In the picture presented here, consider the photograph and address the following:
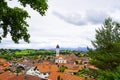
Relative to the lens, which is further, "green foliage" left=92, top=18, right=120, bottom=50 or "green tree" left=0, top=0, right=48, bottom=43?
"green foliage" left=92, top=18, right=120, bottom=50

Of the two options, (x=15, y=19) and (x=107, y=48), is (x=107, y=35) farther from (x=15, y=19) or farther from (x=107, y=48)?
(x=15, y=19)

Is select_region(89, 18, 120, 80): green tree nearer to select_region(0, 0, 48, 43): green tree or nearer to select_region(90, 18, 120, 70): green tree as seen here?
select_region(90, 18, 120, 70): green tree

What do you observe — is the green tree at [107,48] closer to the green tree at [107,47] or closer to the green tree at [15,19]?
the green tree at [107,47]

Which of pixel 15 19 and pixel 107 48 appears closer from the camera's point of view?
pixel 15 19

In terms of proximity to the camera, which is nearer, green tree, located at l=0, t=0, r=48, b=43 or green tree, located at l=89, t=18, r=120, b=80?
green tree, located at l=0, t=0, r=48, b=43

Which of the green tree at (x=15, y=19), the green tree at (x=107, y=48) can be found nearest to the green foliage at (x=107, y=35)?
the green tree at (x=107, y=48)

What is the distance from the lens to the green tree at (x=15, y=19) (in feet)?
34.2

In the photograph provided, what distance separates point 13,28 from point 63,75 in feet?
185

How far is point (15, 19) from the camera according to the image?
1084cm

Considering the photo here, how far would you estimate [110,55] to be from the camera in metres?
27.4

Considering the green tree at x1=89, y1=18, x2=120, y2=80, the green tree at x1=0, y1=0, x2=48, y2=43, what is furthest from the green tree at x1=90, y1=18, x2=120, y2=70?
the green tree at x1=0, y1=0, x2=48, y2=43

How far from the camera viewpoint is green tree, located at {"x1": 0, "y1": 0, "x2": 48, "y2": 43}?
1041 cm

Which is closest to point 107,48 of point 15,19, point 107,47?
point 107,47

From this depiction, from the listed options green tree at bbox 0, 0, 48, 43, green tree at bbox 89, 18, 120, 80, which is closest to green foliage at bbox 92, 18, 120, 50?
green tree at bbox 89, 18, 120, 80
